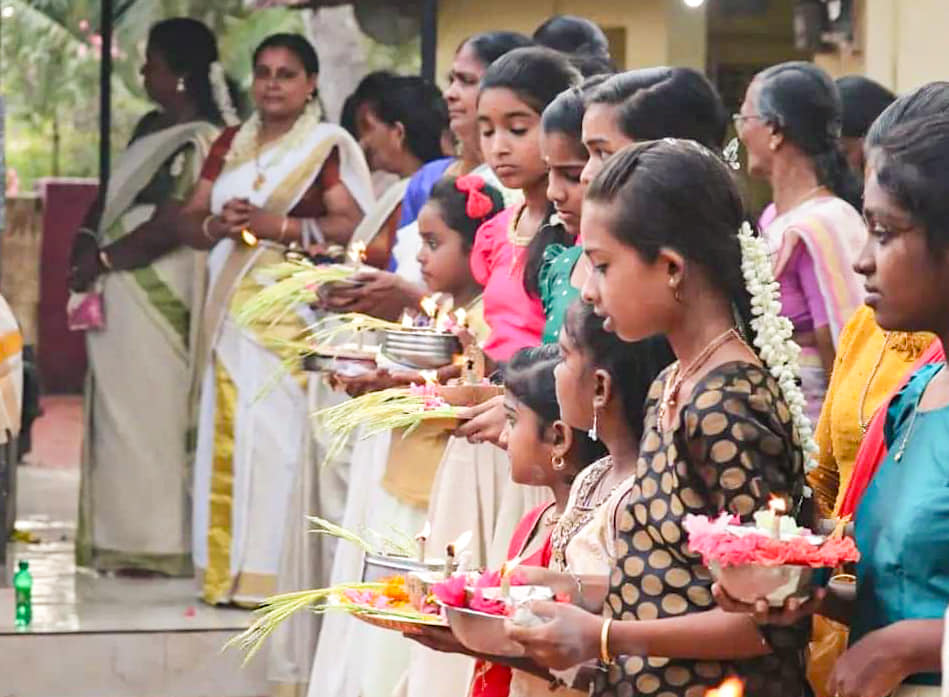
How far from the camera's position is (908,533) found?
109 inches

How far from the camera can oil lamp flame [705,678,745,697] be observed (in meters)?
2.69

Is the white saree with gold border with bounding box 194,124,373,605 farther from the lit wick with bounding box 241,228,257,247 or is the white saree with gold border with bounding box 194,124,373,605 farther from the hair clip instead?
the hair clip

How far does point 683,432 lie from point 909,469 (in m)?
0.30

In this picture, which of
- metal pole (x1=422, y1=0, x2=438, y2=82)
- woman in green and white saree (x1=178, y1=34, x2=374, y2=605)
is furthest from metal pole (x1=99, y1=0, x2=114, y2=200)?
metal pole (x1=422, y1=0, x2=438, y2=82)

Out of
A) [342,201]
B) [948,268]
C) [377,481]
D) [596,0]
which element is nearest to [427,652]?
[377,481]

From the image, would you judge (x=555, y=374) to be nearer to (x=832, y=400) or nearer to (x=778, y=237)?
(x=832, y=400)

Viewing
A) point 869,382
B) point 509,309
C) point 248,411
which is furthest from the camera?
point 248,411

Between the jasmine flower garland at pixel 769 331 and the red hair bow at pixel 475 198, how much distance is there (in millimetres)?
2508

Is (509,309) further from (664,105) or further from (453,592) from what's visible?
(453,592)

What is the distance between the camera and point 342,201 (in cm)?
798

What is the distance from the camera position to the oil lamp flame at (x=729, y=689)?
2.69 m

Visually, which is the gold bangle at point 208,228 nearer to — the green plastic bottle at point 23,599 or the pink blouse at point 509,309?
the green plastic bottle at point 23,599

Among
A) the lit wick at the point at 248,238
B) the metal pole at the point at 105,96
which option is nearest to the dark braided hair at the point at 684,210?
the lit wick at the point at 248,238

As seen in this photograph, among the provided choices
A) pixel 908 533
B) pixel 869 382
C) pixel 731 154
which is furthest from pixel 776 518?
pixel 731 154
